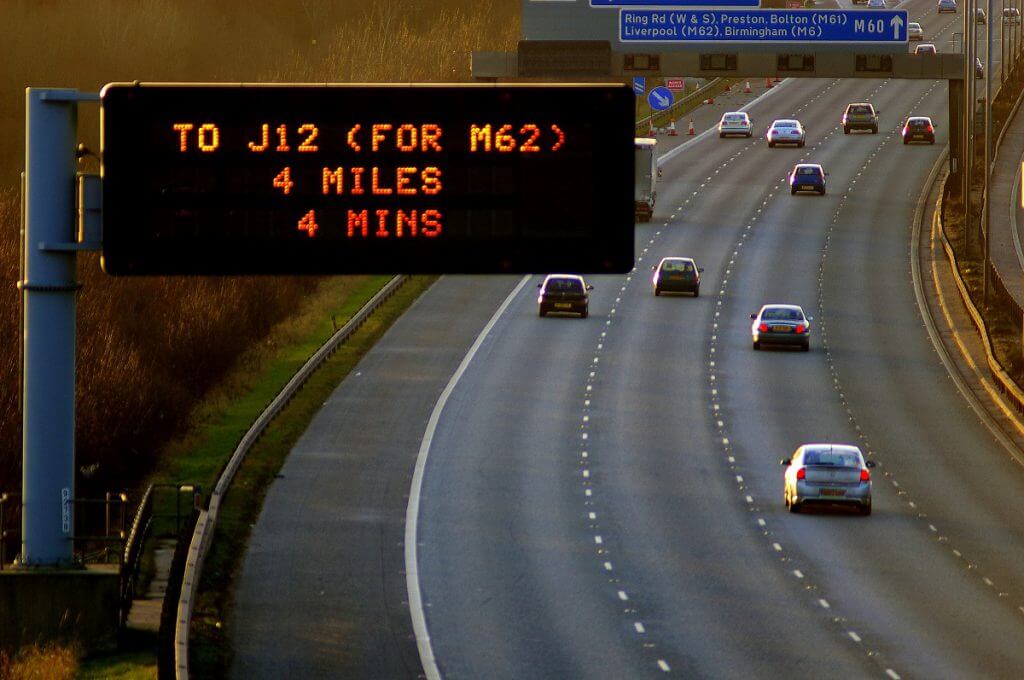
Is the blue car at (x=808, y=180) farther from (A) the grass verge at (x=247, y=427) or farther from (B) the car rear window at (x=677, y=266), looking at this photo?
(A) the grass verge at (x=247, y=427)

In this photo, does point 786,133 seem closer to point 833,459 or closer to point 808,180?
point 808,180

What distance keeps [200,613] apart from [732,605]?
8.23 metres

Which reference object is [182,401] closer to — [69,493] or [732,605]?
[732,605]

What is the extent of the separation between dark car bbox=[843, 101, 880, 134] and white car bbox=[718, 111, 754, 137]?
17.2ft

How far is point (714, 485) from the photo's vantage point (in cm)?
4456

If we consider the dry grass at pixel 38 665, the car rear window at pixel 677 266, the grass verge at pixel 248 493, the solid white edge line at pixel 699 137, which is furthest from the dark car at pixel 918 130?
the dry grass at pixel 38 665

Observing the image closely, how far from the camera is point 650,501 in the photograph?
4256cm

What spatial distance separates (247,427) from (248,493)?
8527 millimetres

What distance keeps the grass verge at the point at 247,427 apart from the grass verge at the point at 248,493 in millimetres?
19

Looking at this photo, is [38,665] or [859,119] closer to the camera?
[38,665]

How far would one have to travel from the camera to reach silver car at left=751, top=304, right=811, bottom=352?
62375 mm

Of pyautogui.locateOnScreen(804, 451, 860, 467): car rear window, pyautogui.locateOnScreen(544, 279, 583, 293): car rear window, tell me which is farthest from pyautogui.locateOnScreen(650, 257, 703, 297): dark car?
pyautogui.locateOnScreen(804, 451, 860, 467): car rear window

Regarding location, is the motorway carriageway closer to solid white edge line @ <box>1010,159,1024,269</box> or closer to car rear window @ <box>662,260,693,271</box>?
car rear window @ <box>662,260,693,271</box>

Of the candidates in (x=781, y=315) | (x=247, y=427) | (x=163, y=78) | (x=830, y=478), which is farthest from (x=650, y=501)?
(x=163, y=78)
